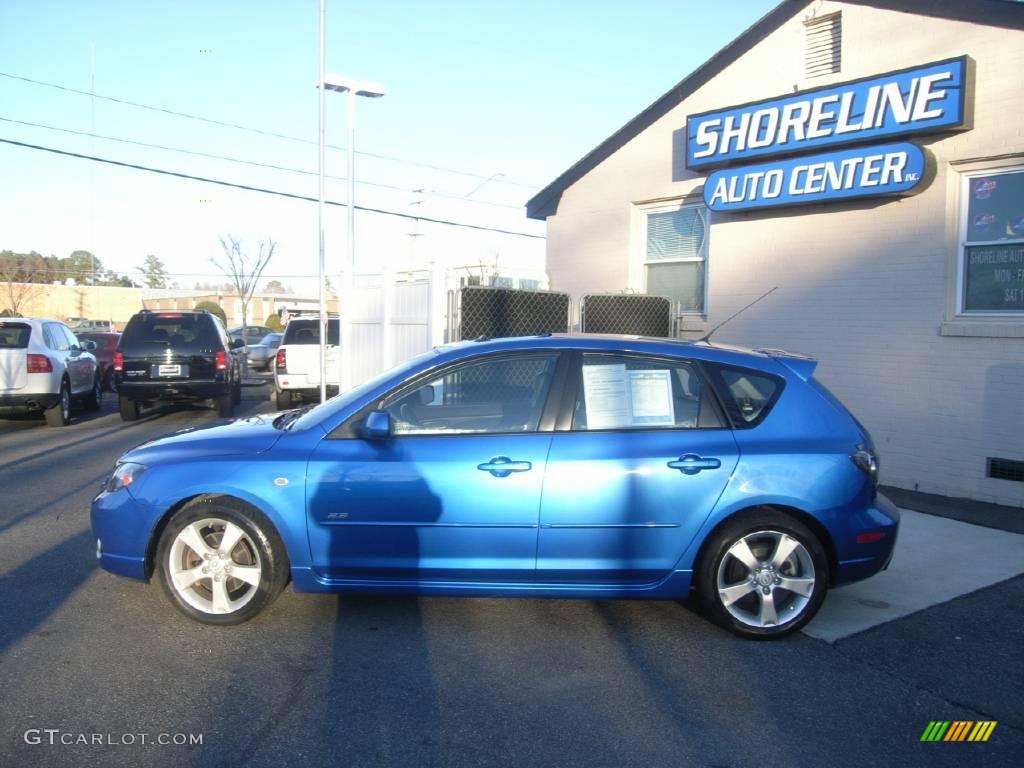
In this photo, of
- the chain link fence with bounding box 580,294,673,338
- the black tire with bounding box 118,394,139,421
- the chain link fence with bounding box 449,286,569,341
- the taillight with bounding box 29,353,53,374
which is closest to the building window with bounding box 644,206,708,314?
the chain link fence with bounding box 580,294,673,338

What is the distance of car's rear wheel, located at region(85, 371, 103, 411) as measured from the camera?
1581 cm

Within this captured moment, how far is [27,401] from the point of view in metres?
13.0

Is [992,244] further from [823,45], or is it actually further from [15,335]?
[15,335]

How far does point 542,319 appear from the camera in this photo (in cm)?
990

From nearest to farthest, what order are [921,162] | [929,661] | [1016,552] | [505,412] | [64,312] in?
[929,661] → [505,412] → [1016,552] → [921,162] → [64,312]

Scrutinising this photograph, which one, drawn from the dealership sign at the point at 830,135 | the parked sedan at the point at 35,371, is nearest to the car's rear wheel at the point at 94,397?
the parked sedan at the point at 35,371

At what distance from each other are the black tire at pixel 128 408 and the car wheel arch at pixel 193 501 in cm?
994

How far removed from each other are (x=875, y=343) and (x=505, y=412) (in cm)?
537

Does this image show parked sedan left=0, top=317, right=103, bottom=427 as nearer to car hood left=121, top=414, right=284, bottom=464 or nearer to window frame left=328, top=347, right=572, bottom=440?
car hood left=121, top=414, right=284, bottom=464

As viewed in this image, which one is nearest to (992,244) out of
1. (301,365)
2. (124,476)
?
(124,476)

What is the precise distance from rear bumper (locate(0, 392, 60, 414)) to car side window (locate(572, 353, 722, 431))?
35.8 feet

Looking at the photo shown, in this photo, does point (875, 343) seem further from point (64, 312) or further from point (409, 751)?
point (64, 312)

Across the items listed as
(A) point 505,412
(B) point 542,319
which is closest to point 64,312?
(B) point 542,319

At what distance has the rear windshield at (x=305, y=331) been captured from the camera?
52.3 ft
